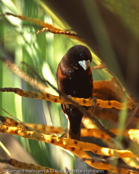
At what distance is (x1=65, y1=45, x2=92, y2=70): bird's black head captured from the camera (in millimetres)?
455

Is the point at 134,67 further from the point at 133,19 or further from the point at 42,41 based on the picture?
the point at 42,41

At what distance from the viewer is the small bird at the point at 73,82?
0.52 meters

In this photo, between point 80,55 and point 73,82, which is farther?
point 73,82

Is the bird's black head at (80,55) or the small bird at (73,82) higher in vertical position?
the bird's black head at (80,55)

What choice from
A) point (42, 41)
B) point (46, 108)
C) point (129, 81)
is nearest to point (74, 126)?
point (46, 108)

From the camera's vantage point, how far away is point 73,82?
573 millimetres

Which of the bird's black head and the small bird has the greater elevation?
the bird's black head

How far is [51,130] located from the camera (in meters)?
0.42

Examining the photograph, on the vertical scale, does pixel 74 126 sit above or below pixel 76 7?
below

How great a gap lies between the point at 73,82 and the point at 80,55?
0.11 m

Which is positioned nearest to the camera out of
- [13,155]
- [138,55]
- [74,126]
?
[138,55]

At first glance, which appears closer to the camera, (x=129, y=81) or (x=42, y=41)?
(x=129, y=81)

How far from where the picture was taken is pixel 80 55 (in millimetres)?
472

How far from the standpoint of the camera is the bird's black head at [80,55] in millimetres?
455
